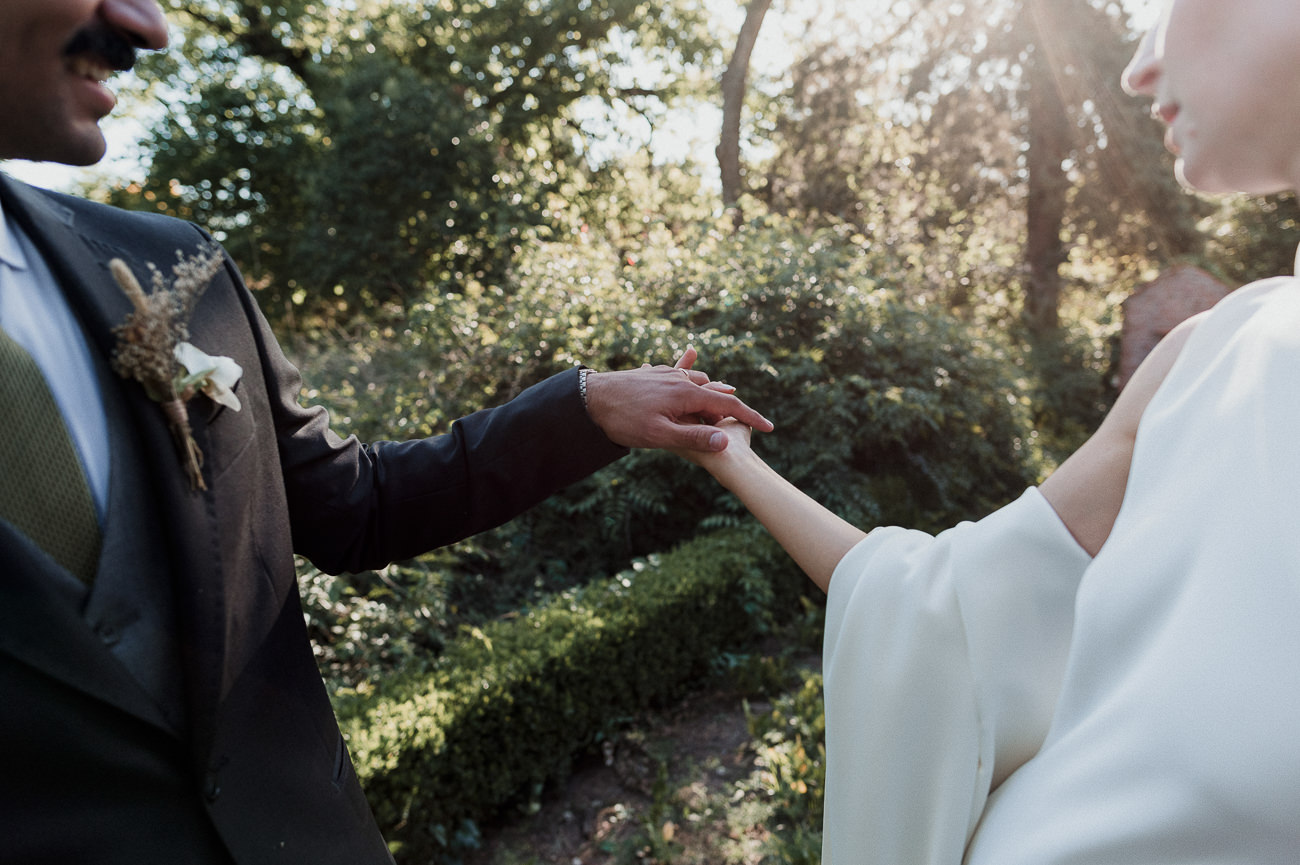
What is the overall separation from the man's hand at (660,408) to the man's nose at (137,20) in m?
0.97

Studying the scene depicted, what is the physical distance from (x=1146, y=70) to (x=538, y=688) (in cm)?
349

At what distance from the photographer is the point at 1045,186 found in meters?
13.6

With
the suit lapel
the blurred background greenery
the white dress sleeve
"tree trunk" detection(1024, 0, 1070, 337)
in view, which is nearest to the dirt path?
the blurred background greenery

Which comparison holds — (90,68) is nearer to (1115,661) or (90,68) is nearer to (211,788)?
(211,788)

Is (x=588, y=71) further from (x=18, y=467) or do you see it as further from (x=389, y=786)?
(x=18, y=467)

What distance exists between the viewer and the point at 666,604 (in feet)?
15.5

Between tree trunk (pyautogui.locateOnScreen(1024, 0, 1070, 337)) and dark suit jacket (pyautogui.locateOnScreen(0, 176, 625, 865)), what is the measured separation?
1397 centimetres

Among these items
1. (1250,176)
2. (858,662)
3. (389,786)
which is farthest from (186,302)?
(389,786)

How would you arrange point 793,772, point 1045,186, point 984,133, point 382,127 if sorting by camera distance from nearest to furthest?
point 793,772 < point 382,127 < point 1045,186 < point 984,133

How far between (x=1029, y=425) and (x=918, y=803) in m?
7.55

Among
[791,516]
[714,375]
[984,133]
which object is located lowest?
[714,375]

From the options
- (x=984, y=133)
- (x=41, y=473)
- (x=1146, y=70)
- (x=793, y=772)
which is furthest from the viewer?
(x=984, y=133)

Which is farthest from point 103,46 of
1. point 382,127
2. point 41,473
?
point 382,127

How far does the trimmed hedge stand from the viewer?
331 cm
